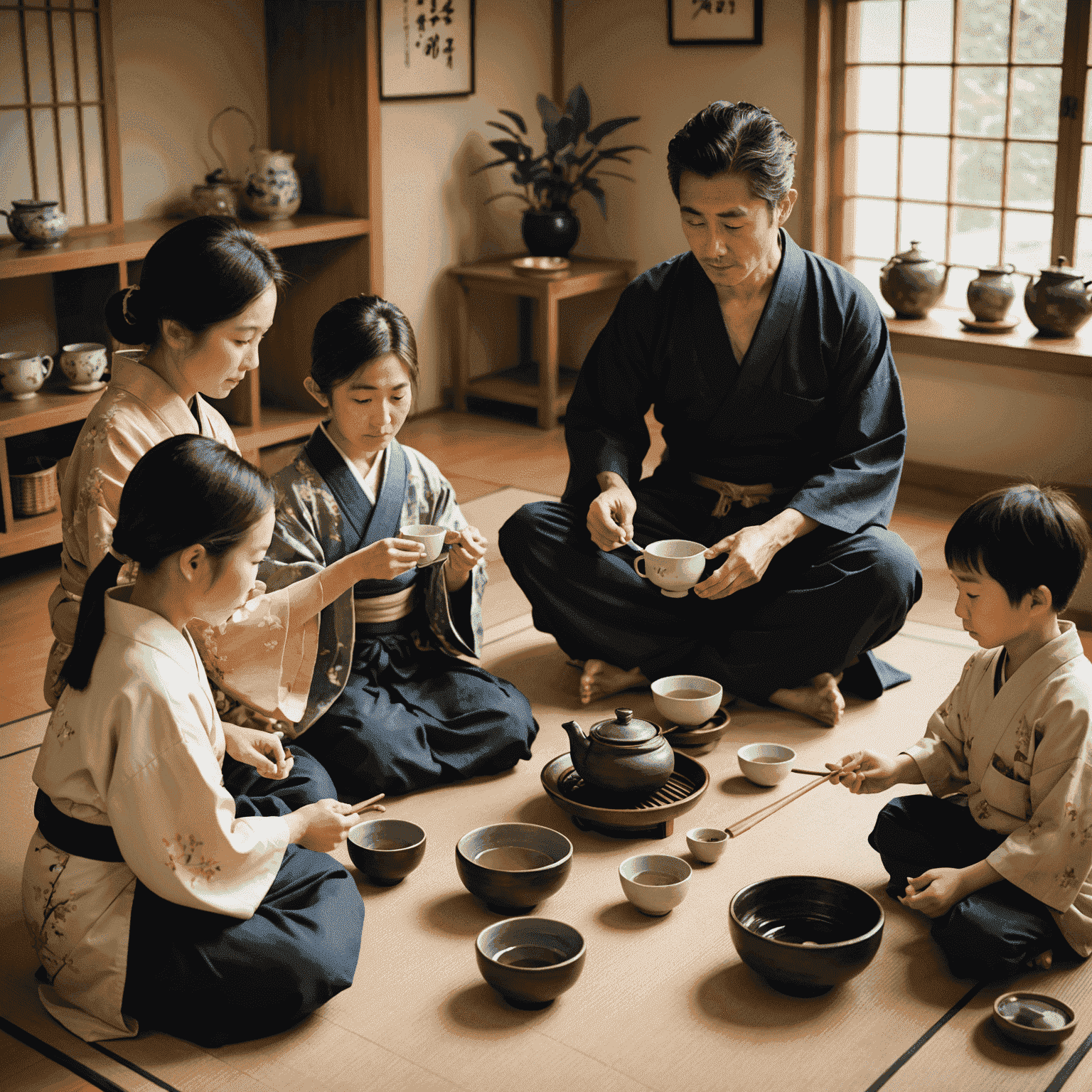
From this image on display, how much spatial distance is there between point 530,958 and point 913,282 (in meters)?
3.59

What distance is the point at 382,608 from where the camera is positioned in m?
3.10

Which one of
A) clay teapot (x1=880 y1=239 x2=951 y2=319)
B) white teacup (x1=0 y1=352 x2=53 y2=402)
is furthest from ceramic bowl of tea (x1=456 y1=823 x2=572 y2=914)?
clay teapot (x1=880 y1=239 x2=951 y2=319)

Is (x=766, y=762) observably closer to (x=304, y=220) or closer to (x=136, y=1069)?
(x=136, y=1069)

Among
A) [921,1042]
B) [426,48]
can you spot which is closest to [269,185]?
[426,48]

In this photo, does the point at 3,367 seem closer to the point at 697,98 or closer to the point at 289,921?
the point at 289,921

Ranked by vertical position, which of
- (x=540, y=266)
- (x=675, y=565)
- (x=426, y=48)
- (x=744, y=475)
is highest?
(x=426, y=48)

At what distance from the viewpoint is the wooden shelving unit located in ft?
15.9

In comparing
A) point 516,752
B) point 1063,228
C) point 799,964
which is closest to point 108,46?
point 516,752

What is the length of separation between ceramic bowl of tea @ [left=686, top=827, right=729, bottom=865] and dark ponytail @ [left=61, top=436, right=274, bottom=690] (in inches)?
43.8

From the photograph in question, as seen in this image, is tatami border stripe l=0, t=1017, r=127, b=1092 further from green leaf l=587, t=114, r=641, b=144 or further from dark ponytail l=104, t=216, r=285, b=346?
green leaf l=587, t=114, r=641, b=144

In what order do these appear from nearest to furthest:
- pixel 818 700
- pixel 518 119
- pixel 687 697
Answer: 1. pixel 687 697
2. pixel 818 700
3. pixel 518 119

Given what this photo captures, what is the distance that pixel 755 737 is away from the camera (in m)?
3.25

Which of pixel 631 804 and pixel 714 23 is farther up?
pixel 714 23

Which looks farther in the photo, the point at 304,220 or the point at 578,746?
the point at 304,220
